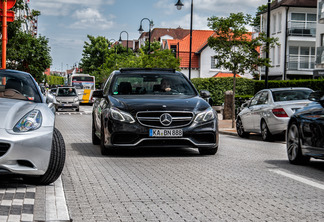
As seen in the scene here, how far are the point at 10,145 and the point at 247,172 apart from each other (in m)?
3.58

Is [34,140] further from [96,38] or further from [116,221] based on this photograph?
[96,38]

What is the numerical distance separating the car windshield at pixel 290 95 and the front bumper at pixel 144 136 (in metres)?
6.60

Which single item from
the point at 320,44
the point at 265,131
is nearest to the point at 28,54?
the point at 265,131

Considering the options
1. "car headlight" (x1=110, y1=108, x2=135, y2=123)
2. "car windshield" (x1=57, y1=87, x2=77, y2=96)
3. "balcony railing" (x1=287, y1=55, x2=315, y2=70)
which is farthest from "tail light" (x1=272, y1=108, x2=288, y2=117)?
"balcony railing" (x1=287, y1=55, x2=315, y2=70)

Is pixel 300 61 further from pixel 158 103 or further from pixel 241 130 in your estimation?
pixel 158 103

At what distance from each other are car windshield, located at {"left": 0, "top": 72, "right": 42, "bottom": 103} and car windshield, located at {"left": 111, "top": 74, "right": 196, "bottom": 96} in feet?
10.8

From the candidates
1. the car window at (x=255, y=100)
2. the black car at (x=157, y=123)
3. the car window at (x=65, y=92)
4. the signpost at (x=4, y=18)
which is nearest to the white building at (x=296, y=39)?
the car window at (x=65, y=92)

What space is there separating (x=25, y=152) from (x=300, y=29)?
169ft

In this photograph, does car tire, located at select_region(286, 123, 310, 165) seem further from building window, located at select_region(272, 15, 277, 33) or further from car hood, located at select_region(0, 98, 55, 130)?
building window, located at select_region(272, 15, 277, 33)

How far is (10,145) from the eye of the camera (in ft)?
20.7

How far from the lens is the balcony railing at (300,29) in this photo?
5478cm

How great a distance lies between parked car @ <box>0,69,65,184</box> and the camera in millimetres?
6324

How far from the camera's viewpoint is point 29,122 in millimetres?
6582

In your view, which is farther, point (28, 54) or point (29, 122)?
point (28, 54)
